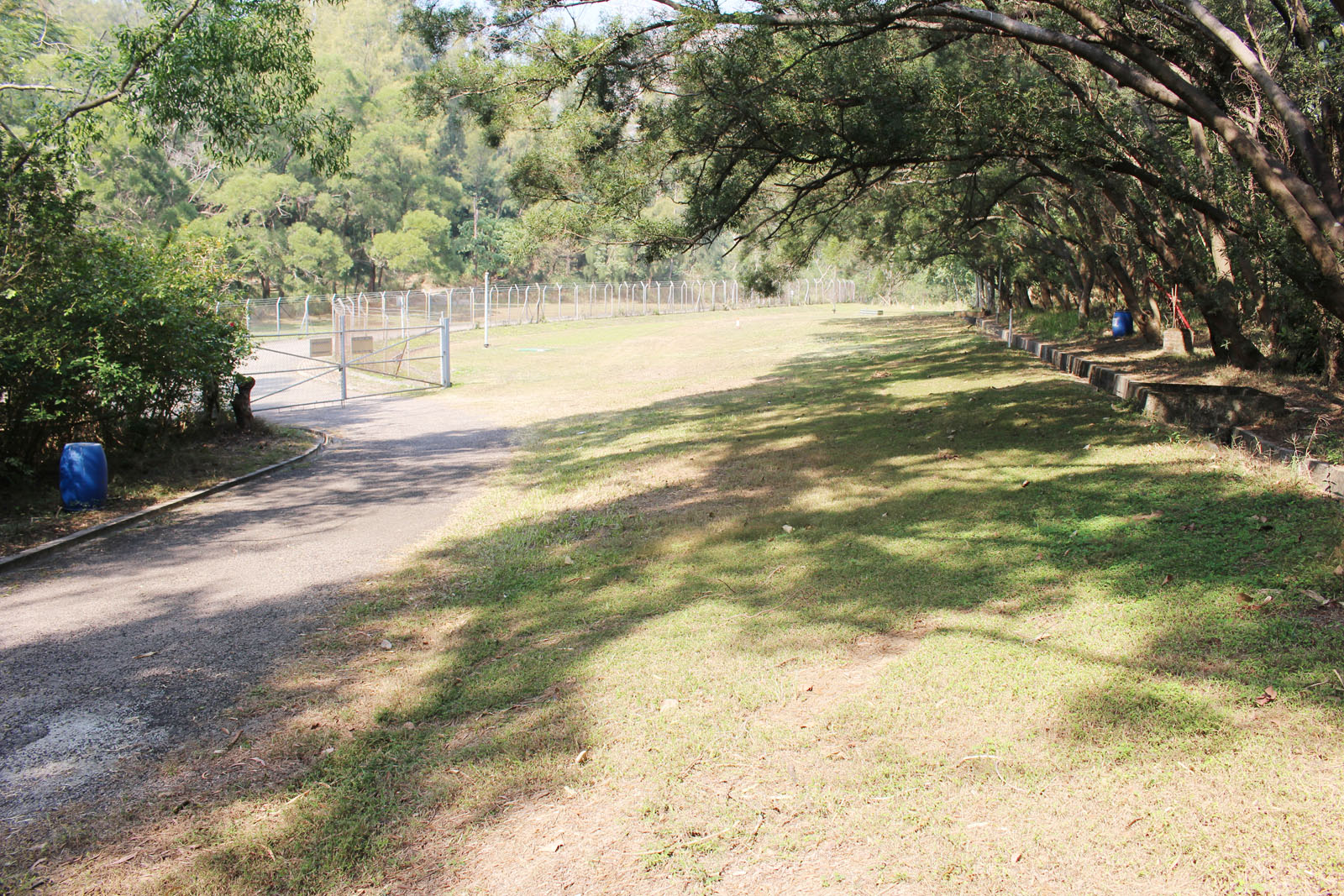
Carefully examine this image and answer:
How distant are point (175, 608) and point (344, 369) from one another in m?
14.6

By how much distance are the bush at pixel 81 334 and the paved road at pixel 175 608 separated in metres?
1.63

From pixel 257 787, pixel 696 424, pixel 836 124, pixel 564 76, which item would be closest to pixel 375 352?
pixel 696 424

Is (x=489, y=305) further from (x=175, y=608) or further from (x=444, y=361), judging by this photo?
(x=175, y=608)

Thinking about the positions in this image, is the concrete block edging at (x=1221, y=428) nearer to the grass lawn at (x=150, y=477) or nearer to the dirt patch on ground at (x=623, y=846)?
the dirt patch on ground at (x=623, y=846)

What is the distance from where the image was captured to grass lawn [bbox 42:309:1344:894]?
352 centimetres

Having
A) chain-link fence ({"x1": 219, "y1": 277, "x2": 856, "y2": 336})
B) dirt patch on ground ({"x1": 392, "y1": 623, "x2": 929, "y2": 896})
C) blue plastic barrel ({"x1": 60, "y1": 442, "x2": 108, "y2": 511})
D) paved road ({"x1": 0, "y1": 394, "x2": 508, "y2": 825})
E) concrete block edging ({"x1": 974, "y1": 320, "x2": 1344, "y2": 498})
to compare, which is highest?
chain-link fence ({"x1": 219, "y1": 277, "x2": 856, "y2": 336})

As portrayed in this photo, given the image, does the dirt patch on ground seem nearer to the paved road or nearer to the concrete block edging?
the paved road

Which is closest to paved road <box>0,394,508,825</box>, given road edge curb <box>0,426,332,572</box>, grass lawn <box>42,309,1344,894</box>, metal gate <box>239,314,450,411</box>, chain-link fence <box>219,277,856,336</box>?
road edge curb <box>0,426,332,572</box>

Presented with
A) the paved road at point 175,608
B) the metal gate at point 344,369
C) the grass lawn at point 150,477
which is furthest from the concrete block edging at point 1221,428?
the metal gate at point 344,369

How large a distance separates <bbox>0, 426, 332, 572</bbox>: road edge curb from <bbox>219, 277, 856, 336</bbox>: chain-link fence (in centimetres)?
268

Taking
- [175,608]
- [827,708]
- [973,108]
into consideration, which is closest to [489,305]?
[973,108]

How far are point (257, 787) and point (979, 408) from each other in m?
12.0

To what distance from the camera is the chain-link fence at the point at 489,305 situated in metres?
40.2

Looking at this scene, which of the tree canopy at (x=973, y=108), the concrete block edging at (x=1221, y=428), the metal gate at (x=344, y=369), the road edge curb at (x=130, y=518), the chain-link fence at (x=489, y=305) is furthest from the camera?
the chain-link fence at (x=489, y=305)
